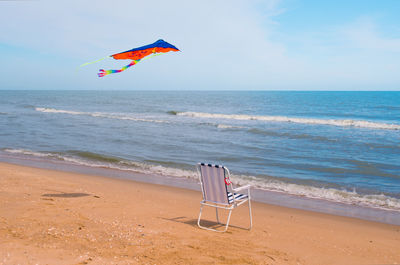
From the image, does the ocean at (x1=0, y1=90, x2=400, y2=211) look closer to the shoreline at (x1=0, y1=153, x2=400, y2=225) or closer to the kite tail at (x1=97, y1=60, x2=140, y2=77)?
the shoreline at (x1=0, y1=153, x2=400, y2=225)

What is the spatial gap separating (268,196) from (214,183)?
134 inches

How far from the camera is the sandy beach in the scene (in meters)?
3.90

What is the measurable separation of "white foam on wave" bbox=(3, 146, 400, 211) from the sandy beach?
157 centimetres

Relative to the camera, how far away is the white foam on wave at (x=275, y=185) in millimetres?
8180

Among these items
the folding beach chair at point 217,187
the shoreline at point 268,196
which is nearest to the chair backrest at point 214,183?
the folding beach chair at point 217,187

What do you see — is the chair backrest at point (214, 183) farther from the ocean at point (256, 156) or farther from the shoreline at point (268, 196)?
the ocean at point (256, 156)

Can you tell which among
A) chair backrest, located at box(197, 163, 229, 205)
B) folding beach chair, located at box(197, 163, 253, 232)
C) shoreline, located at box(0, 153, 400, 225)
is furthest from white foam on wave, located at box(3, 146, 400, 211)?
chair backrest, located at box(197, 163, 229, 205)

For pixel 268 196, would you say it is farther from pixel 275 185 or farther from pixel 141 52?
pixel 141 52

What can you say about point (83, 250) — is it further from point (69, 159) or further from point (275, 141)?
point (275, 141)

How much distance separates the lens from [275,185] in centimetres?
944

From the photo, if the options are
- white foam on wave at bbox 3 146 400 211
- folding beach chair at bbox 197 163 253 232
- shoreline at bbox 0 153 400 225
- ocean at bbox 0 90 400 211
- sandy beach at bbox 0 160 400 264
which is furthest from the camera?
ocean at bbox 0 90 400 211

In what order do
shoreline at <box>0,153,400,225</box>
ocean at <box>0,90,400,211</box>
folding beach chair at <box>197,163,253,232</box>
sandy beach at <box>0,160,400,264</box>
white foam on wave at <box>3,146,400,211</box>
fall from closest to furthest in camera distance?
1. sandy beach at <box>0,160,400,264</box>
2. folding beach chair at <box>197,163,253,232</box>
3. shoreline at <box>0,153,400,225</box>
4. white foam on wave at <box>3,146,400,211</box>
5. ocean at <box>0,90,400,211</box>

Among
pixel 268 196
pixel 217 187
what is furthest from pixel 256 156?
pixel 217 187

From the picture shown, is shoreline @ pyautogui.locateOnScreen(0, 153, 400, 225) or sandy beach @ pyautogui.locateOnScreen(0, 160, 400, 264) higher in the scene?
sandy beach @ pyautogui.locateOnScreen(0, 160, 400, 264)
